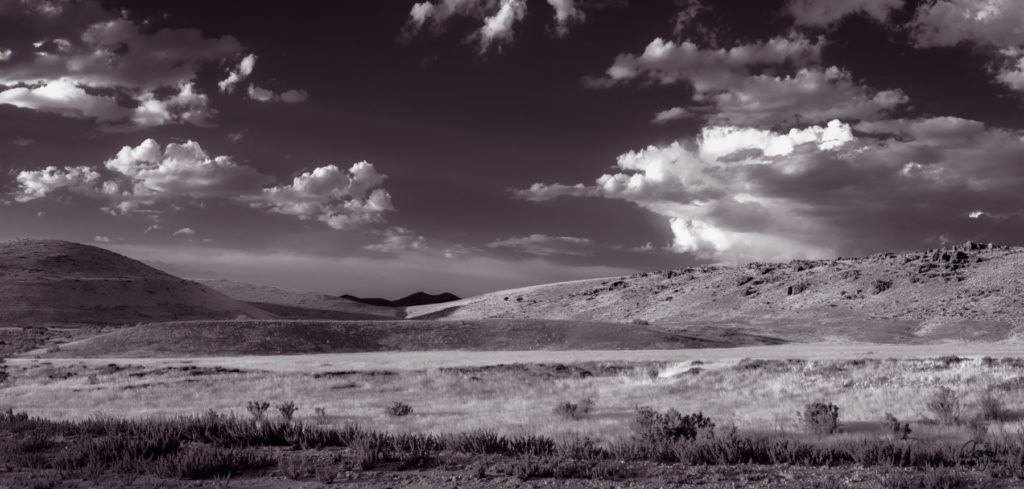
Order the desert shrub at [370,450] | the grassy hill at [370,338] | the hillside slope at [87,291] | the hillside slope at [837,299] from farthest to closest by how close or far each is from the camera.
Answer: the hillside slope at [87,291] → the hillside slope at [837,299] → the grassy hill at [370,338] → the desert shrub at [370,450]

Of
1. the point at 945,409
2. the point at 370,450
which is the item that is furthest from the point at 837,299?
the point at 370,450

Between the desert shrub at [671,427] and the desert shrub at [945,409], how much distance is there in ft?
19.2

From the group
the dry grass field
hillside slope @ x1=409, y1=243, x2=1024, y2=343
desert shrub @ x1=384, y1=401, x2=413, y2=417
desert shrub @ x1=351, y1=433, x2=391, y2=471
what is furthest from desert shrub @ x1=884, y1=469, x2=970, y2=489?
hillside slope @ x1=409, y1=243, x2=1024, y2=343

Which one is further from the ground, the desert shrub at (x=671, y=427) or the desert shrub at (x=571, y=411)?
the desert shrub at (x=671, y=427)

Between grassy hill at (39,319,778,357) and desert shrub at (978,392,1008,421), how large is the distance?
145 feet

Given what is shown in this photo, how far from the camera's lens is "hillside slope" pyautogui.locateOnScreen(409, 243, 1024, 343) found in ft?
243

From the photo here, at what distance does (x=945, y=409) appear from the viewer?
55.9 ft

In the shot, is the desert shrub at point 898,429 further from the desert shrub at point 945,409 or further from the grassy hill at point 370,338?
the grassy hill at point 370,338

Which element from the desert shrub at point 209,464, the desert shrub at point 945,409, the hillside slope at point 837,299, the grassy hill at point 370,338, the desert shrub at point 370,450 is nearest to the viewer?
the desert shrub at point 209,464

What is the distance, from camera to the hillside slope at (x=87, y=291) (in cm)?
10138

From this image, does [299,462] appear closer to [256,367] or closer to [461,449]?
[461,449]

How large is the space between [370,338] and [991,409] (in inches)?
2233

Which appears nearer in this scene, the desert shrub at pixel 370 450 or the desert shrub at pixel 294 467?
the desert shrub at pixel 294 467

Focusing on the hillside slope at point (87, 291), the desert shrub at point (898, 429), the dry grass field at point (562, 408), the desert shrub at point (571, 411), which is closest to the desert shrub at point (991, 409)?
the dry grass field at point (562, 408)
